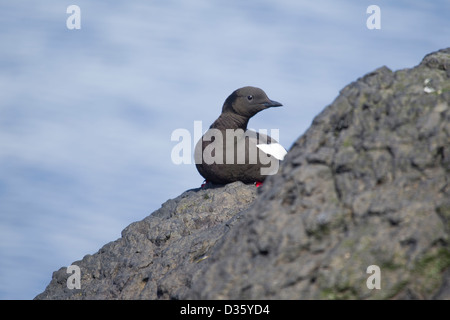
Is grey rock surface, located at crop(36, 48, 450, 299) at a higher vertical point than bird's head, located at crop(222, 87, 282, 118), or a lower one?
lower

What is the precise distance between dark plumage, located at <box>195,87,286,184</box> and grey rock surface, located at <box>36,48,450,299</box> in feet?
19.7

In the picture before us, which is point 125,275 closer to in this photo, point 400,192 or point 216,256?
point 216,256

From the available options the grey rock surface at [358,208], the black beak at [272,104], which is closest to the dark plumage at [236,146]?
the black beak at [272,104]

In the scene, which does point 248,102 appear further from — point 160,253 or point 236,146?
point 160,253

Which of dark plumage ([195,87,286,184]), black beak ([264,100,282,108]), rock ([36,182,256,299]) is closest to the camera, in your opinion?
rock ([36,182,256,299])

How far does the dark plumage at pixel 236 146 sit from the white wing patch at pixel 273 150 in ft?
0.16

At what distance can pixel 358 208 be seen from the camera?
3.59m

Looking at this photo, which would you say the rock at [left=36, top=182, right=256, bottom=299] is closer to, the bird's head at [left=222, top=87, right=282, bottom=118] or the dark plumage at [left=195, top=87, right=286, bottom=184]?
the dark plumage at [left=195, top=87, right=286, bottom=184]

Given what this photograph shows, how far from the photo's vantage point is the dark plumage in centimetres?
1025

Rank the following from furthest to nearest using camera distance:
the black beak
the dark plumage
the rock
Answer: the black beak → the dark plumage → the rock

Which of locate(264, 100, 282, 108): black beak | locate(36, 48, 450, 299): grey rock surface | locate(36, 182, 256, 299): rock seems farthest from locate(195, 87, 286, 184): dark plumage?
locate(36, 48, 450, 299): grey rock surface

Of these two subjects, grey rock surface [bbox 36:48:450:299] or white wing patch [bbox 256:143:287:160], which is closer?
grey rock surface [bbox 36:48:450:299]

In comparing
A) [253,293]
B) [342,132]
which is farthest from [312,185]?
[253,293]
